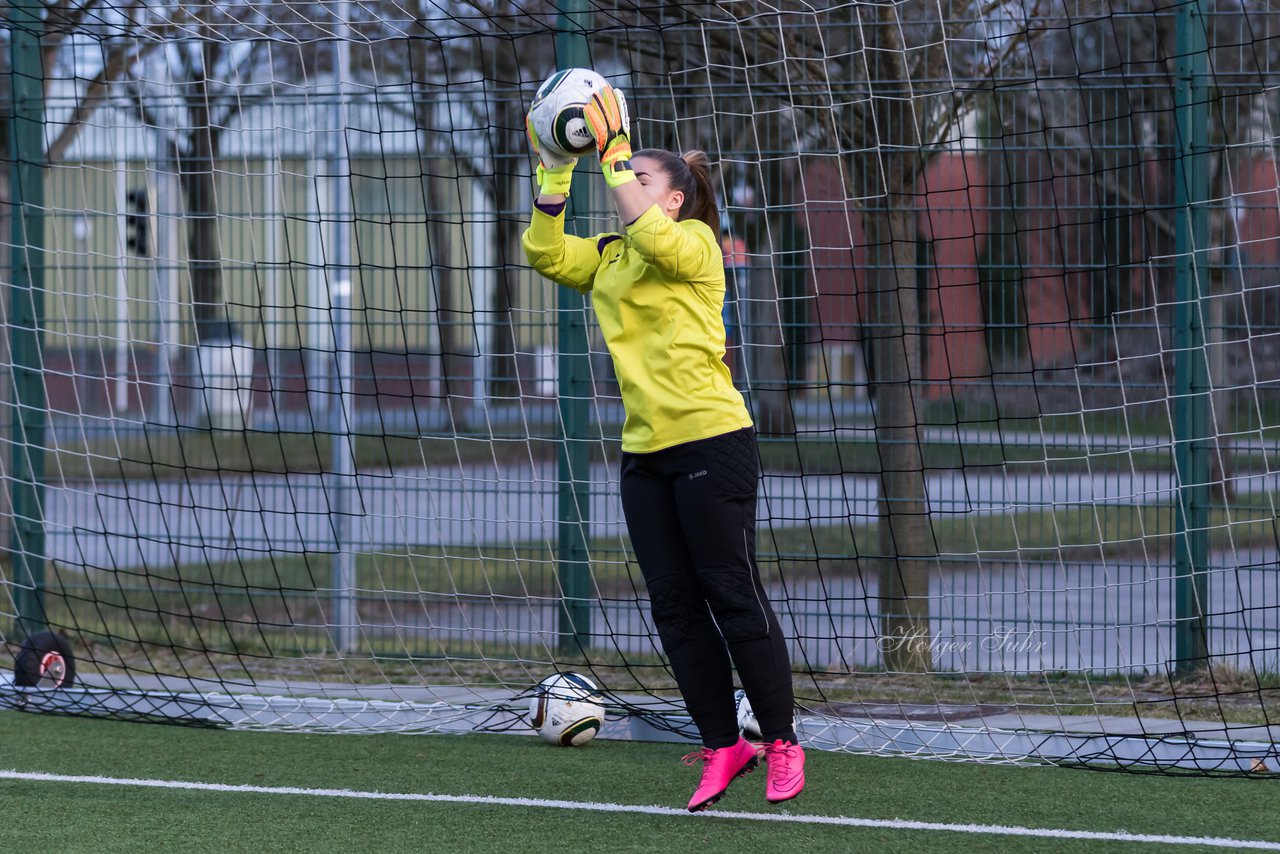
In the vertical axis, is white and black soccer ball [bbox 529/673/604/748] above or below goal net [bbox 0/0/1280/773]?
below

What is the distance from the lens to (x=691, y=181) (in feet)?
12.7

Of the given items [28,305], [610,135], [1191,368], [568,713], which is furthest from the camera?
[28,305]

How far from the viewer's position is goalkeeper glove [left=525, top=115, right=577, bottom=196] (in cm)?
379

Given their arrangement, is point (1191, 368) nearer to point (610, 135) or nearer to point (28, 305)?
point (610, 135)

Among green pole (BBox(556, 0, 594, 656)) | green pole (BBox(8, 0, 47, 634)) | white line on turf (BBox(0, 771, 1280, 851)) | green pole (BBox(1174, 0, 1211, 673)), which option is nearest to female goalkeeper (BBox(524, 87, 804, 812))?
white line on turf (BBox(0, 771, 1280, 851))

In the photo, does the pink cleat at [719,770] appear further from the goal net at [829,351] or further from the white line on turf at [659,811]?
the goal net at [829,351]

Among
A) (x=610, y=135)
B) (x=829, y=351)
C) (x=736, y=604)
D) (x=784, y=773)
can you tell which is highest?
(x=610, y=135)

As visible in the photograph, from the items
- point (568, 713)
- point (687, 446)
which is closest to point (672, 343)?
point (687, 446)

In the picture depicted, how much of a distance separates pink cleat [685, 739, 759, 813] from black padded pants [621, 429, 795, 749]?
3 cm

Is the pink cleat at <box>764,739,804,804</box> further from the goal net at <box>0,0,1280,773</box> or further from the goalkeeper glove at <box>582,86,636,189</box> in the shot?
the goalkeeper glove at <box>582,86,636,189</box>

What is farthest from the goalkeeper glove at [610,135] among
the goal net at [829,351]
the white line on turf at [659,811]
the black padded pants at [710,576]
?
the goal net at [829,351]

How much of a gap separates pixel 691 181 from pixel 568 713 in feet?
6.46

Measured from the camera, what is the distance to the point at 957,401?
5.99 meters

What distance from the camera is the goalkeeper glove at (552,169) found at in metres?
3.79
